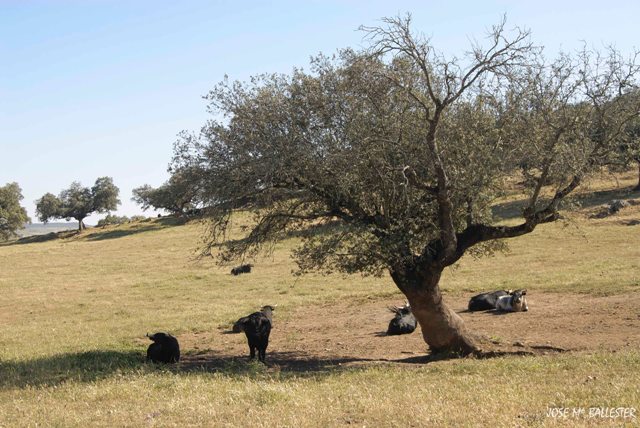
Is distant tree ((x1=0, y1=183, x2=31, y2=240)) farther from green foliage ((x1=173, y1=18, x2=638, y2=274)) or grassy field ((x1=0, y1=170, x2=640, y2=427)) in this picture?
green foliage ((x1=173, y1=18, x2=638, y2=274))

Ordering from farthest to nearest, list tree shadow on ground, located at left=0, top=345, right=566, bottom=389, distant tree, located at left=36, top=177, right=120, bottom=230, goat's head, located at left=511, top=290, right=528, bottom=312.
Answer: distant tree, located at left=36, top=177, right=120, bottom=230 < goat's head, located at left=511, top=290, right=528, bottom=312 < tree shadow on ground, located at left=0, top=345, right=566, bottom=389

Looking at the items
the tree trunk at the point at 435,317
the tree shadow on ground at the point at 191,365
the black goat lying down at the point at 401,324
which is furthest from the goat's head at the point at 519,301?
the tree trunk at the point at 435,317

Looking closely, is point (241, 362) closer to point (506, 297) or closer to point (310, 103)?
point (310, 103)

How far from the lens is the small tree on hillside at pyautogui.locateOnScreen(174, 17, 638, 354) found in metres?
13.9

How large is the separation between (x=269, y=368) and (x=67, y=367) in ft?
15.6

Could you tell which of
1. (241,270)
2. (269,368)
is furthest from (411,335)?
(241,270)

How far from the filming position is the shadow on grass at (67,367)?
43.8ft

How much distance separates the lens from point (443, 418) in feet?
26.5

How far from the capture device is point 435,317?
633 inches

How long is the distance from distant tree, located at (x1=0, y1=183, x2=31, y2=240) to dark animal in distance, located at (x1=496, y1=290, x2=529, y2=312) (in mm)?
84484

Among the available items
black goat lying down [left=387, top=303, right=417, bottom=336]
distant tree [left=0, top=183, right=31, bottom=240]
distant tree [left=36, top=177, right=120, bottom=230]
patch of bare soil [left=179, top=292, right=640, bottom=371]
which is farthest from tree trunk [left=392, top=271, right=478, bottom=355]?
distant tree [left=36, top=177, right=120, bottom=230]

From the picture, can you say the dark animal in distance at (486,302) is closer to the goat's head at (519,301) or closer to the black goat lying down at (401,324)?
the goat's head at (519,301)

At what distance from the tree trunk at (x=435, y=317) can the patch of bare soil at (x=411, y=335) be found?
50 cm

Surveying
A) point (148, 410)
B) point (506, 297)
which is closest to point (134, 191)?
→ point (506, 297)
